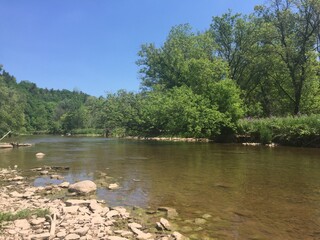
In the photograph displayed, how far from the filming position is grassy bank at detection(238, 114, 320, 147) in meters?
27.2

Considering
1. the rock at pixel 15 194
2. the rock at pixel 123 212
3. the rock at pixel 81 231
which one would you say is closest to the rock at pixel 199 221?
the rock at pixel 123 212

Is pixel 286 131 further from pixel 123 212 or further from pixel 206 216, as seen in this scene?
pixel 123 212

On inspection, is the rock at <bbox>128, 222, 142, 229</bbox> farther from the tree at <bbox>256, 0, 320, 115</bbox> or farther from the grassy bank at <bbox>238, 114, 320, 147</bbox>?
the tree at <bbox>256, 0, 320, 115</bbox>

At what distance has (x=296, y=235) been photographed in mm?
6566

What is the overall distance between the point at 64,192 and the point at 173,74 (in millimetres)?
38141

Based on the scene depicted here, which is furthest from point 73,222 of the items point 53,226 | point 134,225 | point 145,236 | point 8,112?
point 8,112

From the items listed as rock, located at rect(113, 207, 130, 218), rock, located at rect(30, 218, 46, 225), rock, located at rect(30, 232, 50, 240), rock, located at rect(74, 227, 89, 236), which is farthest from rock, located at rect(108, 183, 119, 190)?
rock, located at rect(30, 232, 50, 240)

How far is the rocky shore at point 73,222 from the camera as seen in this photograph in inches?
247

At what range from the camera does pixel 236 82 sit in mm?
45656

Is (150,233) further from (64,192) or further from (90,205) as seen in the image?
(64,192)

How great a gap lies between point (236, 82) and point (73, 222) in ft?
137

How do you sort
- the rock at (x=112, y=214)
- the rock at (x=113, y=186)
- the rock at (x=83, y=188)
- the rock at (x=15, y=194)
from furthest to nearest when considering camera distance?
the rock at (x=113, y=186) < the rock at (x=83, y=188) < the rock at (x=15, y=194) < the rock at (x=112, y=214)

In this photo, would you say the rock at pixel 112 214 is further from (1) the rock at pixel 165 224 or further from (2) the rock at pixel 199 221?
(2) the rock at pixel 199 221

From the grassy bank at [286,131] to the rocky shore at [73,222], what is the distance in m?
23.1
